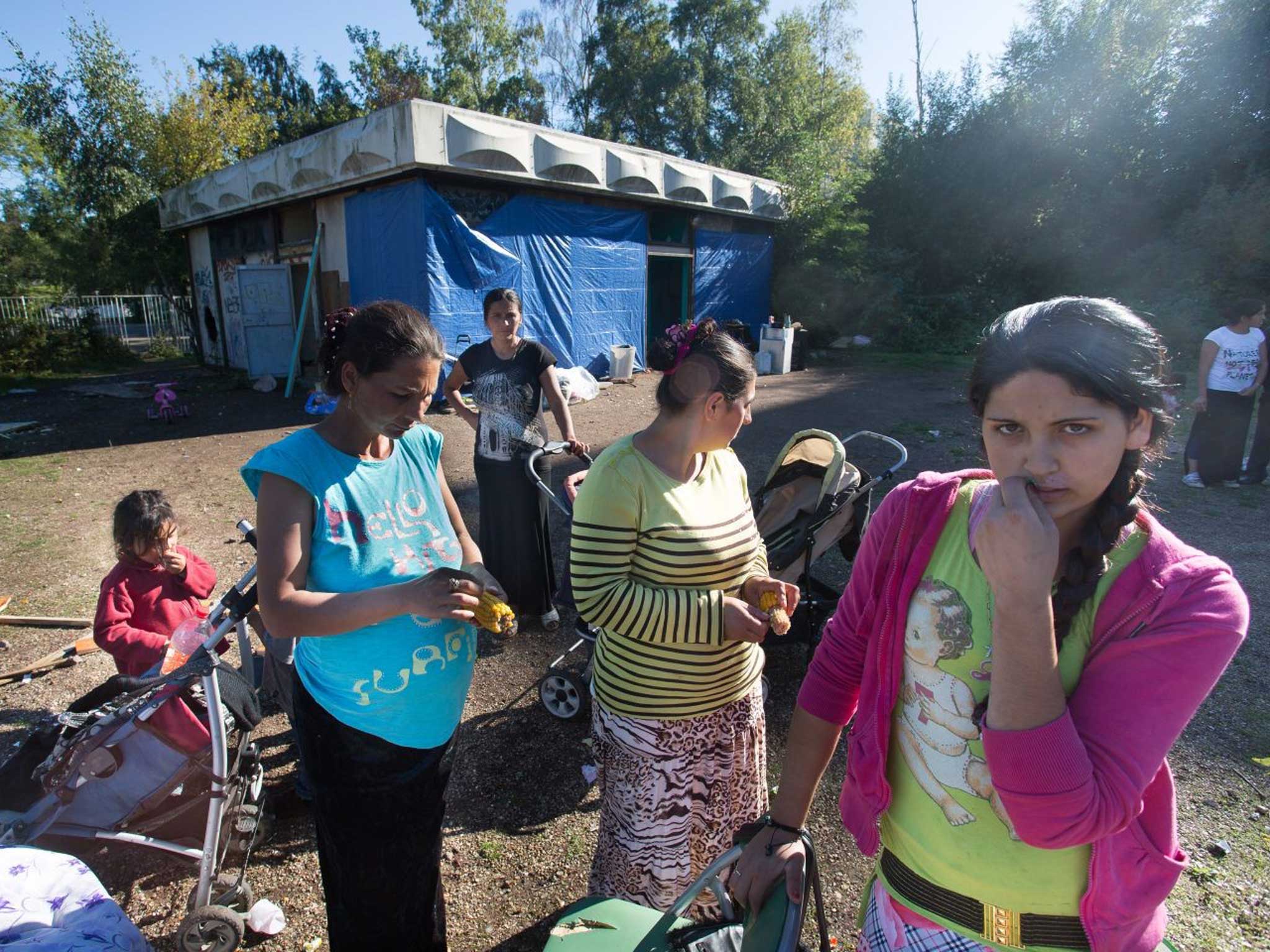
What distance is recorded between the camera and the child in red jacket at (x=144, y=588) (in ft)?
9.66

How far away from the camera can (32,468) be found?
8.43m

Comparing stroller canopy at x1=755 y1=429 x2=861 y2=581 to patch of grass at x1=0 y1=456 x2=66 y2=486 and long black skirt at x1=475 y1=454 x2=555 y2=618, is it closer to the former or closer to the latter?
long black skirt at x1=475 y1=454 x2=555 y2=618

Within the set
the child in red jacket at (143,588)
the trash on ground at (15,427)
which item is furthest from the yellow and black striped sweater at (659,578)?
the trash on ground at (15,427)

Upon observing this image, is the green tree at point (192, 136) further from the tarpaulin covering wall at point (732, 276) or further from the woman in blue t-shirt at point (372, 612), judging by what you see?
the woman in blue t-shirt at point (372, 612)

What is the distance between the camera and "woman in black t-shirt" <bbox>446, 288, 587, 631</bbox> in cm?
438

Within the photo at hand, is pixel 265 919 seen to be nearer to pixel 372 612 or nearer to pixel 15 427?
pixel 372 612

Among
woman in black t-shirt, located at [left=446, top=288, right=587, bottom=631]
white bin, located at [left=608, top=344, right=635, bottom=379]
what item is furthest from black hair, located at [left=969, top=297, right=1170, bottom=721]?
white bin, located at [left=608, top=344, right=635, bottom=379]

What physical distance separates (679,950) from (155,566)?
2.88 m

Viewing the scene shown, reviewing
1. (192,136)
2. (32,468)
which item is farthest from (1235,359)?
(192,136)

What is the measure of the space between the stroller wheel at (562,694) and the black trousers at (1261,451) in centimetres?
789

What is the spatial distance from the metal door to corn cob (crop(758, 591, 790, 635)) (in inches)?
554

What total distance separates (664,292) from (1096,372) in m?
17.3

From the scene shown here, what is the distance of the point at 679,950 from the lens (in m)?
1.37

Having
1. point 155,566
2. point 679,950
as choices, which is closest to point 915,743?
point 679,950
